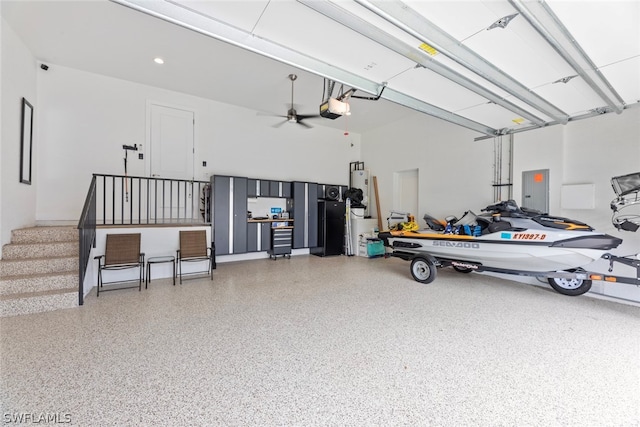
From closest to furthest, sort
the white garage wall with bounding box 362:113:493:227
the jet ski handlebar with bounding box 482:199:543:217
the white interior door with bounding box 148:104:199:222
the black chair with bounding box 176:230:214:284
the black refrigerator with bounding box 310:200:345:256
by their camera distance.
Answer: the jet ski handlebar with bounding box 482:199:543:217, the black chair with bounding box 176:230:214:284, the white garage wall with bounding box 362:113:493:227, the white interior door with bounding box 148:104:199:222, the black refrigerator with bounding box 310:200:345:256

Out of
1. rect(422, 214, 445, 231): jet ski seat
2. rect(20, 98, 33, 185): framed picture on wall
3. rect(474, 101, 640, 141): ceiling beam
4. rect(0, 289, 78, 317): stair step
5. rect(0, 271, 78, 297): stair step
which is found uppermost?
rect(474, 101, 640, 141): ceiling beam

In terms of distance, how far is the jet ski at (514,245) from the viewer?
3.33 metres

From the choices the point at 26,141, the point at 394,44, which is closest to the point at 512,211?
the point at 394,44

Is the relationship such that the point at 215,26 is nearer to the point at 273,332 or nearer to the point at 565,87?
the point at 273,332

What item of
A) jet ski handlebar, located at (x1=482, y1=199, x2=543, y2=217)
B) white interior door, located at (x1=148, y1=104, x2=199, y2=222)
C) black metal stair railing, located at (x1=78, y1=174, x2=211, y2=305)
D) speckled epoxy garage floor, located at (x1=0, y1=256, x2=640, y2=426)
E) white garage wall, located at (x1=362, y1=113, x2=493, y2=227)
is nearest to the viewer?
speckled epoxy garage floor, located at (x1=0, y1=256, x2=640, y2=426)

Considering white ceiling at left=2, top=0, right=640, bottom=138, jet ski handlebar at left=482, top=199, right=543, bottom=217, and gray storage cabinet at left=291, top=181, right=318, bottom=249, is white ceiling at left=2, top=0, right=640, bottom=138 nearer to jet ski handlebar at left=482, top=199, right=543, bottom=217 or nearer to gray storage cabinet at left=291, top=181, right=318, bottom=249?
jet ski handlebar at left=482, top=199, right=543, bottom=217

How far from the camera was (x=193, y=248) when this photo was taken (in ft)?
15.5

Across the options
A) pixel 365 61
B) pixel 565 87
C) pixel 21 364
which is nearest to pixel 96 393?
pixel 21 364

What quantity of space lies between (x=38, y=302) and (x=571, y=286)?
23.5ft

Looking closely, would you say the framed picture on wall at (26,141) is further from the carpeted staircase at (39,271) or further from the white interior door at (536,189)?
the white interior door at (536,189)

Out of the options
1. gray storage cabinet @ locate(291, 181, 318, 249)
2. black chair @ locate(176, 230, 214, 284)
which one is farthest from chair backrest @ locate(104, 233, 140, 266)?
gray storage cabinet @ locate(291, 181, 318, 249)

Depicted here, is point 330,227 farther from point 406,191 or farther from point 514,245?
point 514,245

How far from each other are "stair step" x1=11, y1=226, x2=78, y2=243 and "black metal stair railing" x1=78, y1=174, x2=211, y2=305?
591mm

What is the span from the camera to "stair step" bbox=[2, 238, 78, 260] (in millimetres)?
3486
